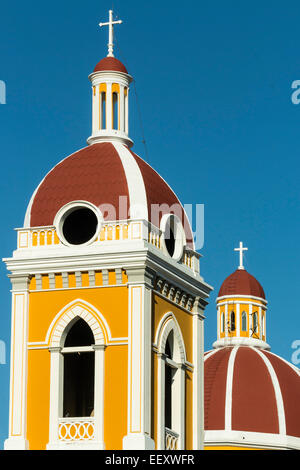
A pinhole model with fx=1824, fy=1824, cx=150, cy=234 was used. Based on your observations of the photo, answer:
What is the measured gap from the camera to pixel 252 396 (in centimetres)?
6438

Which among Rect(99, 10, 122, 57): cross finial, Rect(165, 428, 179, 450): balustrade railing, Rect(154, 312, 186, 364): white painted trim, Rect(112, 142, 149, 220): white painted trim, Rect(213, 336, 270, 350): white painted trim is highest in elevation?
Rect(99, 10, 122, 57): cross finial

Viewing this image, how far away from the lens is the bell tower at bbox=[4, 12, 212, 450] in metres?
43.0

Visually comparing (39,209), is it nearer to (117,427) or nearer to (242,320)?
(117,427)

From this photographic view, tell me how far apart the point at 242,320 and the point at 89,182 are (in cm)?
2656

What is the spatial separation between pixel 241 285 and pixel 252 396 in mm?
7392

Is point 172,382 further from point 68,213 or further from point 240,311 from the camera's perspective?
point 240,311

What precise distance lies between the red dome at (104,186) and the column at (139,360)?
70.5 inches

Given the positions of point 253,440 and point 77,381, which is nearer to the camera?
point 77,381

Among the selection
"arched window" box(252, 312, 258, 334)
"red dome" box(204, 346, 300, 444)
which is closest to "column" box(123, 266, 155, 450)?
"red dome" box(204, 346, 300, 444)

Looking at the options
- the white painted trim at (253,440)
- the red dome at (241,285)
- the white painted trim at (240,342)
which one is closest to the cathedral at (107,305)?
the white painted trim at (253,440)

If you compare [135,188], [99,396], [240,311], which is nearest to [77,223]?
[135,188]

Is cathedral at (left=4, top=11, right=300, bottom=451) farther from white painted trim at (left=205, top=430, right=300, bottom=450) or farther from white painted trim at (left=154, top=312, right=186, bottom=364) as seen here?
white painted trim at (left=205, top=430, right=300, bottom=450)

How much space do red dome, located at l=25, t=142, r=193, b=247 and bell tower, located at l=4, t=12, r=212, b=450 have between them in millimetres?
34

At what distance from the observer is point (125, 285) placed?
143 feet
